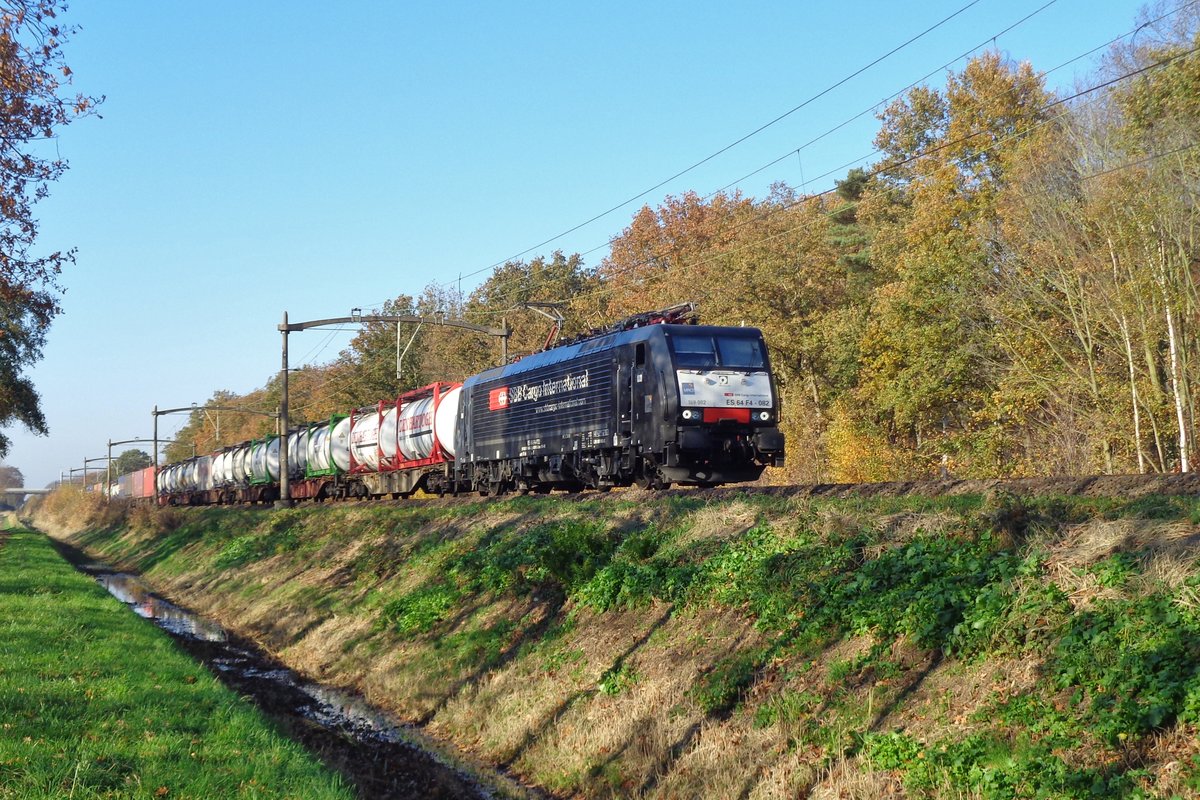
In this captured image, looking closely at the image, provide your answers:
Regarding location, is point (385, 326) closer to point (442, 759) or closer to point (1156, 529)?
point (442, 759)

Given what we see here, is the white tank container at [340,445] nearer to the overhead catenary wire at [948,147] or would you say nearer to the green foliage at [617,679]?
the overhead catenary wire at [948,147]

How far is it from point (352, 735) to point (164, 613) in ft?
51.9

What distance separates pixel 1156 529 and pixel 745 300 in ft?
110

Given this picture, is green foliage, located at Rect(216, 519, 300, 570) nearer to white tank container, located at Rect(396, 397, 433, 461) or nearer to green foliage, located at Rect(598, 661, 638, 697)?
white tank container, located at Rect(396, 397, 433, 461)

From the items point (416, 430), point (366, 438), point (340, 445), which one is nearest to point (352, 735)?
point (416, 430)

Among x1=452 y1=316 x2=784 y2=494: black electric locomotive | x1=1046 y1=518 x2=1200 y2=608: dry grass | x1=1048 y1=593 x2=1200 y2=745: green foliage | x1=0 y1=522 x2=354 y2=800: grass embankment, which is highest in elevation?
x1=452 y1=316 x2=784 y2=494: black electric locomotive

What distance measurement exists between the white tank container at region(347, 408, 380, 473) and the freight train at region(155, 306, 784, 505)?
24 cm

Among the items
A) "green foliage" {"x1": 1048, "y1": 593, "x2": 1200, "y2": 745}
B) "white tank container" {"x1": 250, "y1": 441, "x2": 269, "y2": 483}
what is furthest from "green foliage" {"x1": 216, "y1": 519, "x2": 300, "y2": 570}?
"green foliage" {"x1": 1048, "y1": 593, "x2": 1200, "y2": 745}

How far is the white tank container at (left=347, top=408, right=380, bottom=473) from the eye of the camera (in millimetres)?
40031

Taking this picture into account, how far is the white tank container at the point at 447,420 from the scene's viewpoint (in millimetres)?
33875

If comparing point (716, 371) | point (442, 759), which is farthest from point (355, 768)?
point (716, 371)

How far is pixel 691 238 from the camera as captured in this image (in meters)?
64.2

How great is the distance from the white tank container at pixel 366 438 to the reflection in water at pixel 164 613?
8.92 metres

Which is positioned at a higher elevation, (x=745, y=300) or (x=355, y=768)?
(x=745, y=300)
